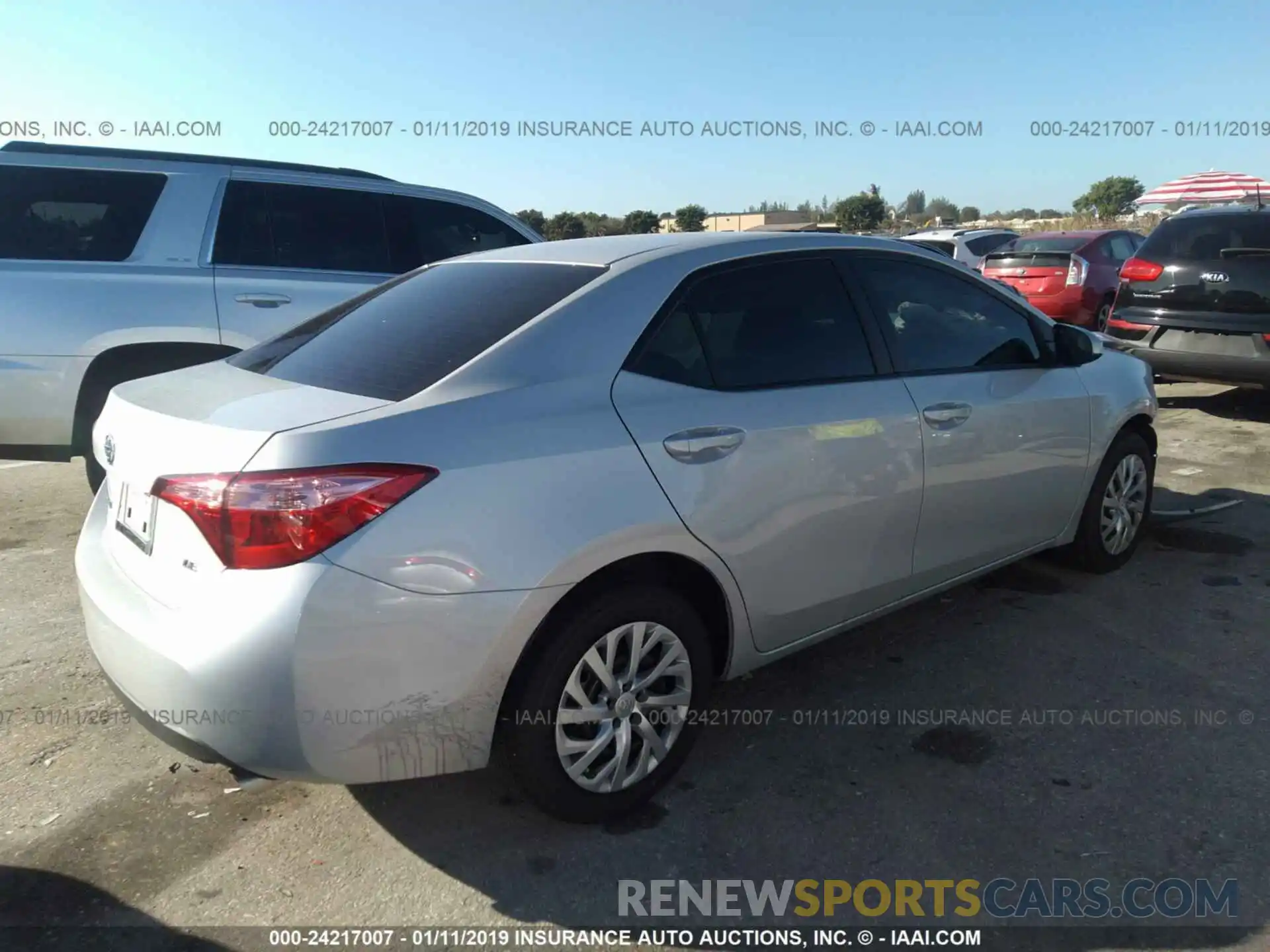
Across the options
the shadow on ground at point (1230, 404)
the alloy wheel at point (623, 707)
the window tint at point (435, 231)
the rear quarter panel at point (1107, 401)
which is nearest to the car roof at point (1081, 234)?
the shadow on ground at point (1230, 404)

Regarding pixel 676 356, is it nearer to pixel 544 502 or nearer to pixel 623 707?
pixel 544 502

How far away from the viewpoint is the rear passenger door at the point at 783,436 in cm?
282

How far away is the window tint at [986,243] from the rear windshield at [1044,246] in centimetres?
367

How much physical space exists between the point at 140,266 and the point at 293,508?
3.56m

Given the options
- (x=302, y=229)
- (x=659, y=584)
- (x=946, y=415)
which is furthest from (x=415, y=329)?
(x=302, y=229)

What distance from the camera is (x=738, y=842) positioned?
2742 mm

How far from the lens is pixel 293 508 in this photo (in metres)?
2.23

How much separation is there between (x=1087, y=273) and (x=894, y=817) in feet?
34.9

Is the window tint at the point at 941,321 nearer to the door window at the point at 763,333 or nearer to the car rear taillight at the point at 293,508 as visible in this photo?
the door window at the point at 763,333

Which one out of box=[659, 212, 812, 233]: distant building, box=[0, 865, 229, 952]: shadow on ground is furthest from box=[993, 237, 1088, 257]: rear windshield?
box=[0, 865, 229, 952]: shadow on ground

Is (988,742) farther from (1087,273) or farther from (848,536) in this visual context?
(1087,273)

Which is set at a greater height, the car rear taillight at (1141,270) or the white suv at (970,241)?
the white suv at (970,241)

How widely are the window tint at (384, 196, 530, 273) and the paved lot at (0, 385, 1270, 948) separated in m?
2.93

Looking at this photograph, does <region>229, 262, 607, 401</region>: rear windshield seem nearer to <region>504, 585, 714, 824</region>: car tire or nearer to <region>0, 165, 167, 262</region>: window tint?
<region>504, 585, 714, 824</region>: car tire
